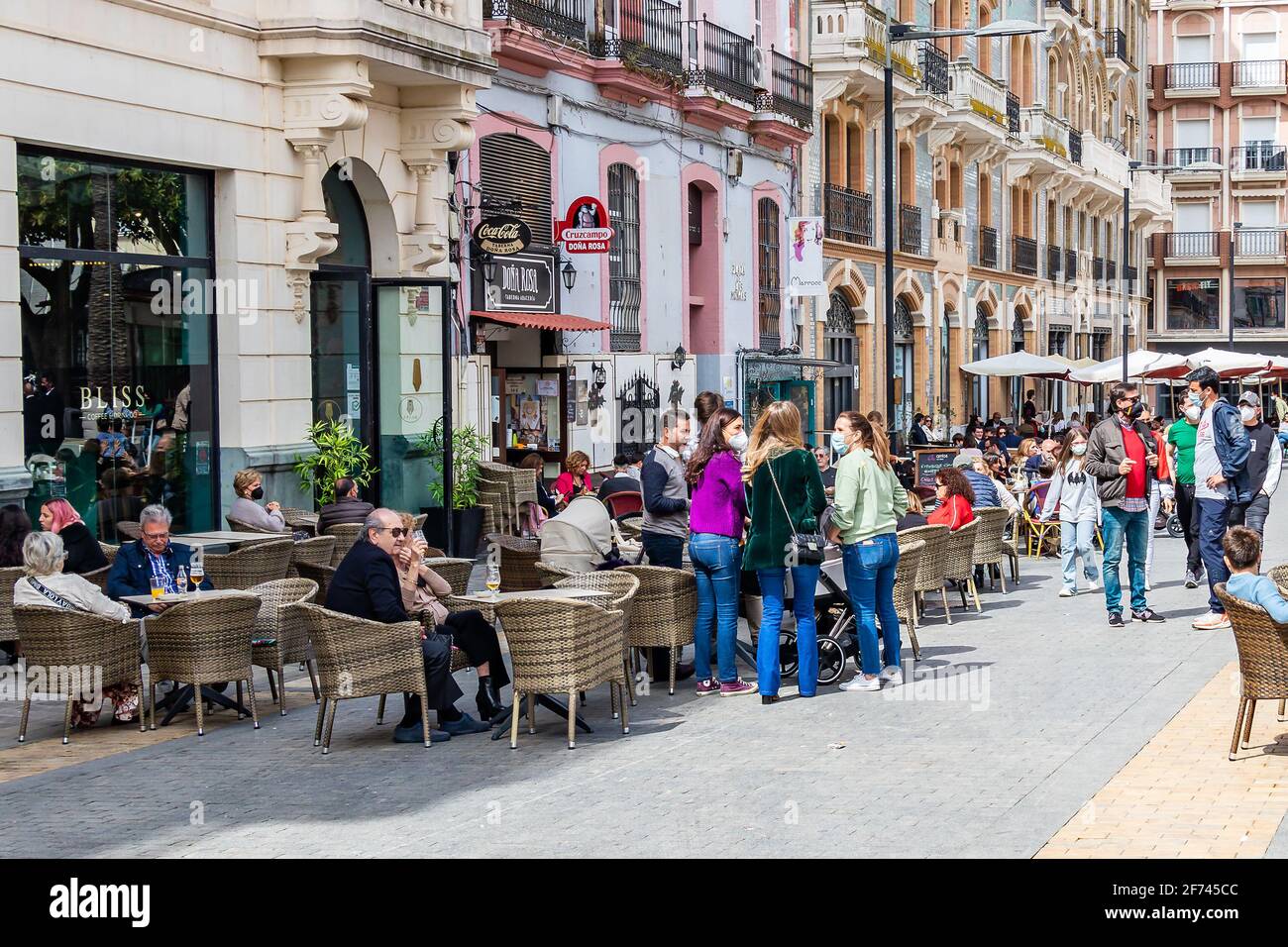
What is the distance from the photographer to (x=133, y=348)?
15.7 m

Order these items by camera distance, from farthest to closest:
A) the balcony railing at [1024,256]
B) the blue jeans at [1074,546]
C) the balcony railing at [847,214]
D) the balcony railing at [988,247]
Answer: the balcony railing at [1024,256]
the balcony railing at [988,247]
the balcony railing at [847,214]
the blue jeans at [1074,546]

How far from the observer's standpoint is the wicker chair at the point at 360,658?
9977 mm

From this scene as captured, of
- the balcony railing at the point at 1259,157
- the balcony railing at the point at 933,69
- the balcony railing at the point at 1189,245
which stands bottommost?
the balcony railing at the point at 1189,245

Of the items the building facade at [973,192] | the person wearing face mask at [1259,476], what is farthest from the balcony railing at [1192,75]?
the person wearing face mask at [1259,476]

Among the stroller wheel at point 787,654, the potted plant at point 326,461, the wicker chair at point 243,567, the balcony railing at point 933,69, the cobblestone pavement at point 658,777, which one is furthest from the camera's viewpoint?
the balcony railing at point 933,69

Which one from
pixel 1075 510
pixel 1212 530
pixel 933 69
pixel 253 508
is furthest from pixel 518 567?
pixel 933 69

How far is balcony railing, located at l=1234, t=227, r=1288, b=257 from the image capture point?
68375 millimetres

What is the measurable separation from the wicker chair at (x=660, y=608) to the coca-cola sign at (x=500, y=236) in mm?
9752

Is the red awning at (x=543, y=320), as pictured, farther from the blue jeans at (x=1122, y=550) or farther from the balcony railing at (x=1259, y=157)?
the balcony railing at (x=1259, y=157)

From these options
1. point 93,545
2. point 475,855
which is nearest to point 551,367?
point 93,545

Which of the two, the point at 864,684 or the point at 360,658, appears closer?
the point at 360,658

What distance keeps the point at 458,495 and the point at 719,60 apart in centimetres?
1101

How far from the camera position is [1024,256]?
47844 millimetres

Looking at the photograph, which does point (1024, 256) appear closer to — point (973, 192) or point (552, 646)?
point (973, 192)
